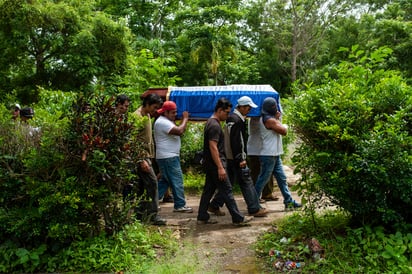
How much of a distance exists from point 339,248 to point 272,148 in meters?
2.45

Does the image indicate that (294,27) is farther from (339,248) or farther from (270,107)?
(339,248)

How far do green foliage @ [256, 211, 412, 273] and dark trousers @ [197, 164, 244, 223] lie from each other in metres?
0.78

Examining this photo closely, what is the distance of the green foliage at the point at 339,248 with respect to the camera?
371cm

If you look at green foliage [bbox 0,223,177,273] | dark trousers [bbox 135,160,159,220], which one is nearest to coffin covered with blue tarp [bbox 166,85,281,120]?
dark trousers [bbox 135,160,159,220]

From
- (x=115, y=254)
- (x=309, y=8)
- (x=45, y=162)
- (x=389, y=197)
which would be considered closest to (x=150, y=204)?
(x=115, y=254)

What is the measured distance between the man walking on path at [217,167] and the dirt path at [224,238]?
7.0 inches

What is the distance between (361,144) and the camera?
3.87 metres

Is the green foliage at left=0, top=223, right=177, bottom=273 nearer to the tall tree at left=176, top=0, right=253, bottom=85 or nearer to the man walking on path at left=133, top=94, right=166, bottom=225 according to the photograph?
the man walking on path at left=133, top=94, right=166, bottom=225

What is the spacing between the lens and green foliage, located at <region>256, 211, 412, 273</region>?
12.2 ft

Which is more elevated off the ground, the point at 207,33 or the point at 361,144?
the point at 207,33

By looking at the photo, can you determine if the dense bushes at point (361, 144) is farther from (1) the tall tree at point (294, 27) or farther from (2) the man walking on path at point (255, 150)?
(1) the tall tree at point (294, 27)

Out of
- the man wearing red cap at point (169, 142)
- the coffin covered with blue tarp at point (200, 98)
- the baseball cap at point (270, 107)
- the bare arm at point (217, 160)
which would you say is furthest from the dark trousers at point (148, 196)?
the coffin covered with blue tarp at point (200, 98)

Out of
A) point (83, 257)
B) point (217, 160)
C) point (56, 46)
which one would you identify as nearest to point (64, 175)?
point (83, 257)

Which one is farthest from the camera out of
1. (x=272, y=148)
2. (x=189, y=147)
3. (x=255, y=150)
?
(x=189, y=147)
